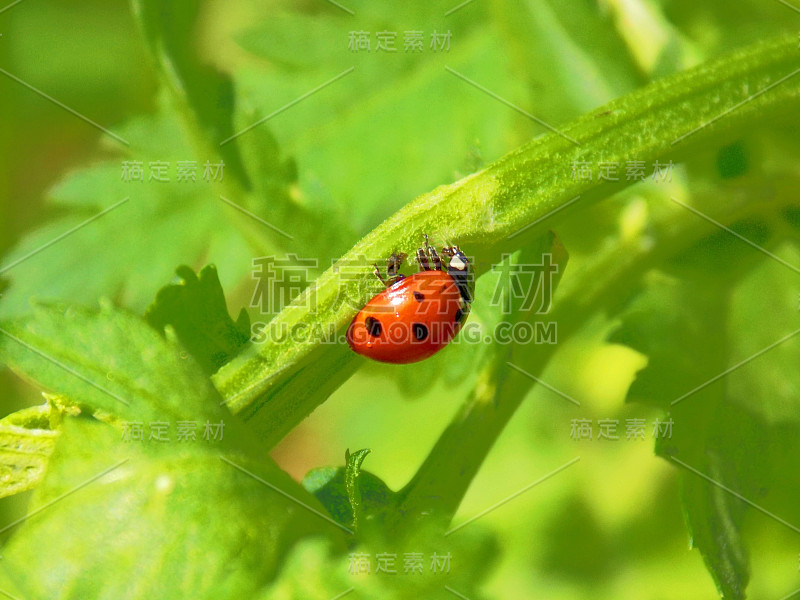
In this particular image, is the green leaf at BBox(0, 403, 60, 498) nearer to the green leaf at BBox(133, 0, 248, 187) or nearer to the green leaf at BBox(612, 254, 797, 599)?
the green leaf at BBox(133, 0, 248, 187)

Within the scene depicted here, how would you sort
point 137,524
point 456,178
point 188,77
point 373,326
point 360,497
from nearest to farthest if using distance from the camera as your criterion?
point 137,524
point 360,497
point 373,326
point 456,178
point 188,77

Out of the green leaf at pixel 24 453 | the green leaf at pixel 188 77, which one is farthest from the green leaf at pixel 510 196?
the green leaf at pixel 188 77

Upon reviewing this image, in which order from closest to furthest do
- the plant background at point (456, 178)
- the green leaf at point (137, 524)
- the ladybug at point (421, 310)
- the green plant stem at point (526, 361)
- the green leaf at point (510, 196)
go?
the green leaf at point (137, 524)
the green leaf at point (510, 196)
the green plant stem at point (526, 361)
the ladybug at point (421, 310)
the plant background at point (456, 178)

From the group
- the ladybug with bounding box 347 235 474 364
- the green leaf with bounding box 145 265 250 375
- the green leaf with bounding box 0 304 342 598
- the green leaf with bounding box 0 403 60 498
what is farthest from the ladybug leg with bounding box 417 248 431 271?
the green leaf with bounding box 0 403 60 498

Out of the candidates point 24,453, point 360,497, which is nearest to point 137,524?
point 24,453

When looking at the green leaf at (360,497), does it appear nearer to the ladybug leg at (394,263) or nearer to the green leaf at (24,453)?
the ladybug leg at (394,263)

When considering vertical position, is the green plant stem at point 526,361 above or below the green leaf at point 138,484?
below

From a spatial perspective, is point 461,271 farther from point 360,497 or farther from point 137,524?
point 137,524
